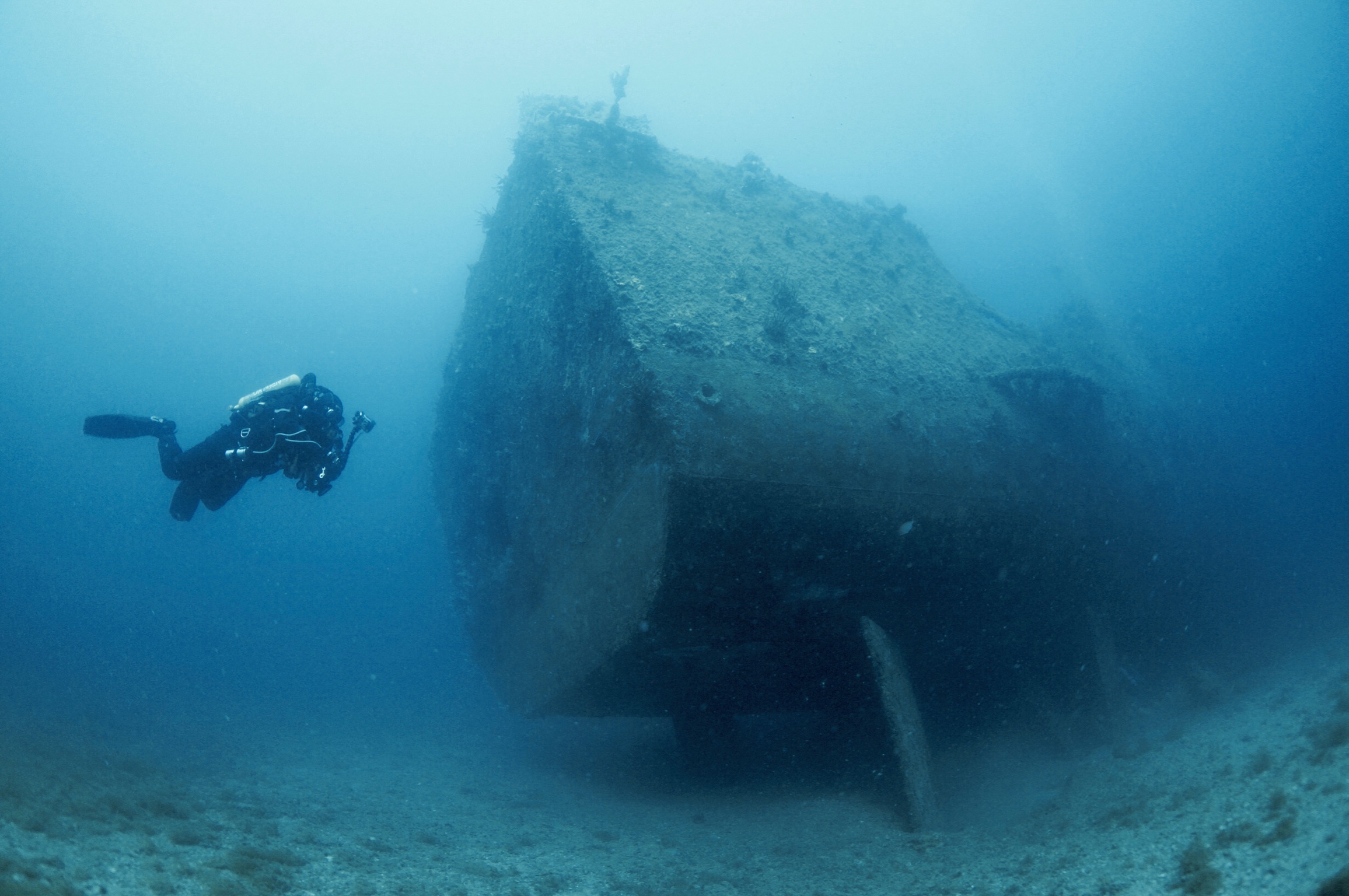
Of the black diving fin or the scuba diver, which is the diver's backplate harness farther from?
the black diving fin

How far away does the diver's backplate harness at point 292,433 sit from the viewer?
266 inches

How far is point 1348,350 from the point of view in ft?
62.9

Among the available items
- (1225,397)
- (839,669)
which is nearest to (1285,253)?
(1225,397)

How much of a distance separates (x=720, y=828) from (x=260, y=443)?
667cm

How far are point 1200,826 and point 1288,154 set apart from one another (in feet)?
217

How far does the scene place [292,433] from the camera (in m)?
6.71

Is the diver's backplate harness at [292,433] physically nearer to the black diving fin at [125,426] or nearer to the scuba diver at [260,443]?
the scuba diver at [260,443]

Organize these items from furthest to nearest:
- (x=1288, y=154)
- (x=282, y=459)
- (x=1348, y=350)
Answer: (x=1288, y=154)
(x=1348, y=350)
(x=282, y=459)

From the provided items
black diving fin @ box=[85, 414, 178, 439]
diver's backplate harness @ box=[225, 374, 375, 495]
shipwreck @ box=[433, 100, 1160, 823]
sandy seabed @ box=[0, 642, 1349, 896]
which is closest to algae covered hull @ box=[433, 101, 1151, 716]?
shipwreck @ box=[433, 100, 1160, 823]

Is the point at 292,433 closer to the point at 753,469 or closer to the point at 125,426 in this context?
the point at 125,426

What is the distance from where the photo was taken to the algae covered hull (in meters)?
5.50

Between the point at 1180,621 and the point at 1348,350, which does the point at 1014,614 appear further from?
the point at 1348,350

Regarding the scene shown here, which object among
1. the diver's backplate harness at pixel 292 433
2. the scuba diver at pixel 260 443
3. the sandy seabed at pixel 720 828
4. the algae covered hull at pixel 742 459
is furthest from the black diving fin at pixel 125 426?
→ the algae covered hull at pixel 742 459

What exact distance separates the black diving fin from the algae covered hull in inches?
146
